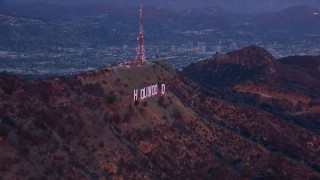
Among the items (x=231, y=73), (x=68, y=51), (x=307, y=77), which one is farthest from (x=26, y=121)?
(x=68, y=51)

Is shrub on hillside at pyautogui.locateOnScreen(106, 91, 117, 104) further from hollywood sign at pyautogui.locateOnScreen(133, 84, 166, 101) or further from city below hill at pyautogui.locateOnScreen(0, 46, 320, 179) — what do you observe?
hollywood sign at pyautogui.locateOnScreen(133, 84, 166, 101)

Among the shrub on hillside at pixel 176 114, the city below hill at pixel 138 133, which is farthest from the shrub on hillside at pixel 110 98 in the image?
the shrub on hillside at pixel 176 114

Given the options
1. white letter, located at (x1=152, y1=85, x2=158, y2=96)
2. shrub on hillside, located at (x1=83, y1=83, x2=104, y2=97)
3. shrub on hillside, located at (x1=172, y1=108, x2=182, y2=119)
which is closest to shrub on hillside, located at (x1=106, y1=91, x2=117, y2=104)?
shrub on hillside, located at (x1=83, y1=83, x2=104, y2=97)

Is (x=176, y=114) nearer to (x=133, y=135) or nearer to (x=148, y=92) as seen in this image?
(x=148, y=92)

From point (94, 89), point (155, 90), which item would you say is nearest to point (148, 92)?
point (155, 90)

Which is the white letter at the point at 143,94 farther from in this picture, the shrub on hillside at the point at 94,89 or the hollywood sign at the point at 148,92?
the shrub on hillside at the point at 94,89

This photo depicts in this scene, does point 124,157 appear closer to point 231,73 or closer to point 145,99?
point 145,99
